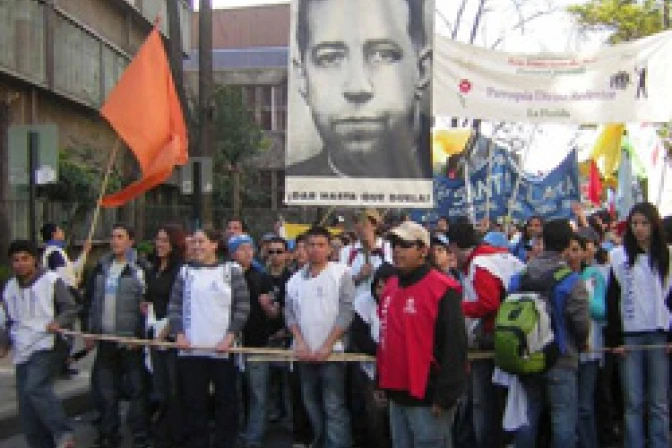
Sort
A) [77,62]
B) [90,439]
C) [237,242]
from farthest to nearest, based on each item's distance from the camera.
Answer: [77,62]
[90,439]
[237,242]

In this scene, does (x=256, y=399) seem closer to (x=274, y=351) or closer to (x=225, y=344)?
(x=225, y=344)

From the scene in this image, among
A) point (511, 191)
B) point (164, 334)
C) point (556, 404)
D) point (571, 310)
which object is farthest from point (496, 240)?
point (511, 191)

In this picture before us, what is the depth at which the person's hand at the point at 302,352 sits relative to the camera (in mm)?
6477

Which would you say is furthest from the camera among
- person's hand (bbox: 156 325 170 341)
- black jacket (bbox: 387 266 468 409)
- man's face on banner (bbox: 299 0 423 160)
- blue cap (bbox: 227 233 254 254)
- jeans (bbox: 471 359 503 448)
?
blue cap (bbox: 227 233 254 254)

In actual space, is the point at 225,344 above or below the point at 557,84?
below

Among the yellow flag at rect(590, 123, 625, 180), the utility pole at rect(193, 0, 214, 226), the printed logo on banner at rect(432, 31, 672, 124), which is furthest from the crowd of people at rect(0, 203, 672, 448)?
the utility pole at rect(193, 0, 214, 226)

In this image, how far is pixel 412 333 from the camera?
479 centimetres

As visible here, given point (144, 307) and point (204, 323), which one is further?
point (144, 307)

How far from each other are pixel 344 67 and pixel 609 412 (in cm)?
371

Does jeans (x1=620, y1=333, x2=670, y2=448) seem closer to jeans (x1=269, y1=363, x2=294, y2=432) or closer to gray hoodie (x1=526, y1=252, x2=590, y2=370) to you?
gray hoodie (x1=526, y1=252, x2=590, y2=370)

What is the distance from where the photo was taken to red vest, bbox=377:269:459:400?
4.75 metres

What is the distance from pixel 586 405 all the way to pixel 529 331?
4.91 ft

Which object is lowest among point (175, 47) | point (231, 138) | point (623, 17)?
point (175, 47)

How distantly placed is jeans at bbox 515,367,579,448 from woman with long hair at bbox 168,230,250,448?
2253mm
